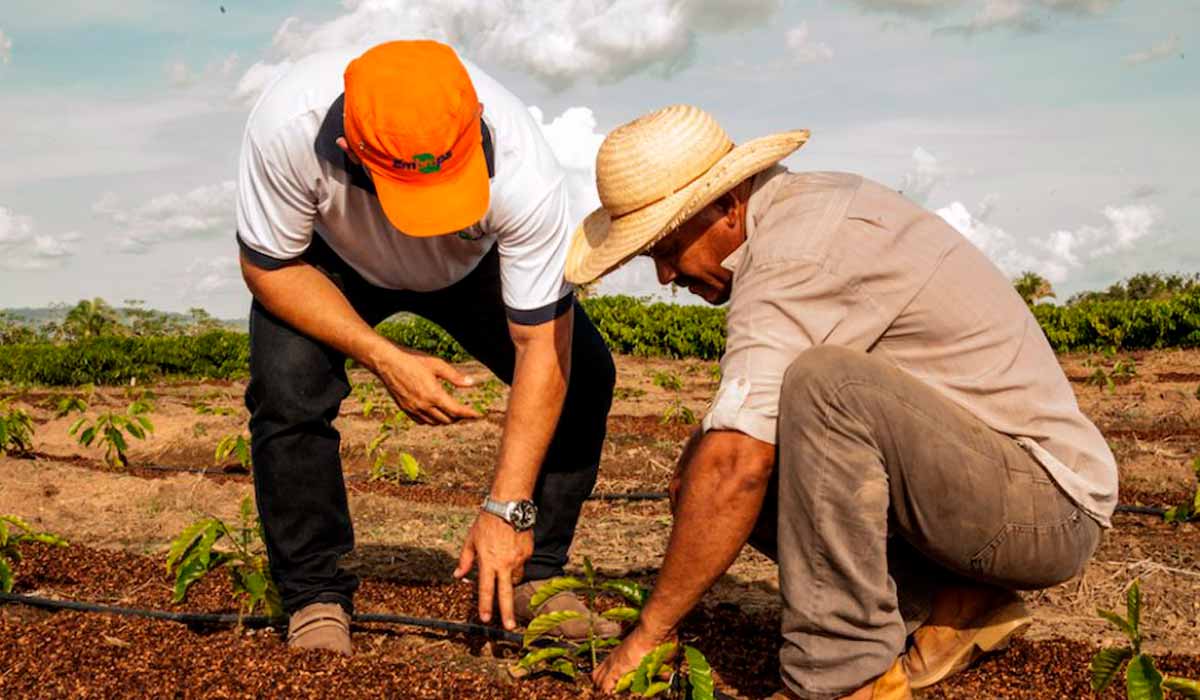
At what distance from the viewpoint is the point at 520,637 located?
8.37 ft

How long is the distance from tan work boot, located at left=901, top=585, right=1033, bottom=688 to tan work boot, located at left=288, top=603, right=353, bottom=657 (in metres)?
1.31

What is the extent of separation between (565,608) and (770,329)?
3.77ft

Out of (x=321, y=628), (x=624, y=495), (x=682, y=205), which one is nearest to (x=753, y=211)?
(x=682, y=205)

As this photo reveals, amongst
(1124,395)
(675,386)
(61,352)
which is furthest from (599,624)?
(61,352)

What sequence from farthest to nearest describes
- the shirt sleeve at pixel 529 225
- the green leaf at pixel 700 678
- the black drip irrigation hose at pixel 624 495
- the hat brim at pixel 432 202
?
1. the black drip irrigation hose at pixel 624 495
2. the shirt sleeve at pixel 529 225
3. the hat brim at pixel 432 202
4. the green leaf at pixel 700 678

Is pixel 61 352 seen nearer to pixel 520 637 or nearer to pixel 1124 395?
pixel 1124 395

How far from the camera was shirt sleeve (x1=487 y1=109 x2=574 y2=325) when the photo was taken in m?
2.42

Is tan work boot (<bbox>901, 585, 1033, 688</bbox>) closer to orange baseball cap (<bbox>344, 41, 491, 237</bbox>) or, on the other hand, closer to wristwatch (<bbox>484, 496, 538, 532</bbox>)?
wristwatch (<bbox>484, 496, 538, 532</bbox>)

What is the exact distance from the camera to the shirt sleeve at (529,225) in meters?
2.42

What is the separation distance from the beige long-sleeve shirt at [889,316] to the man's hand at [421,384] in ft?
2.12

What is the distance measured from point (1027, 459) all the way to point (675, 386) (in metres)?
7.78

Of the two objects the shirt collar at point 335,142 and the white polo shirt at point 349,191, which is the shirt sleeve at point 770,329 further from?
the shirt collar at point 335,142

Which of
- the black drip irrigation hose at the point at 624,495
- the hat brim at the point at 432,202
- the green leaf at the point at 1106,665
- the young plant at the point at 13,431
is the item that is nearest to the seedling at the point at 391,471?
the black drip irrigation hose at the point at 624,495

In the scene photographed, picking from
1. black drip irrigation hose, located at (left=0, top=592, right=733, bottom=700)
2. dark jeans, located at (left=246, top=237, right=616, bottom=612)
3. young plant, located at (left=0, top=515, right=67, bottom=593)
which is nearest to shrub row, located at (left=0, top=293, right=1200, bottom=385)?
young plant, located at (left=0, top=515, right=67, bottom=593)
